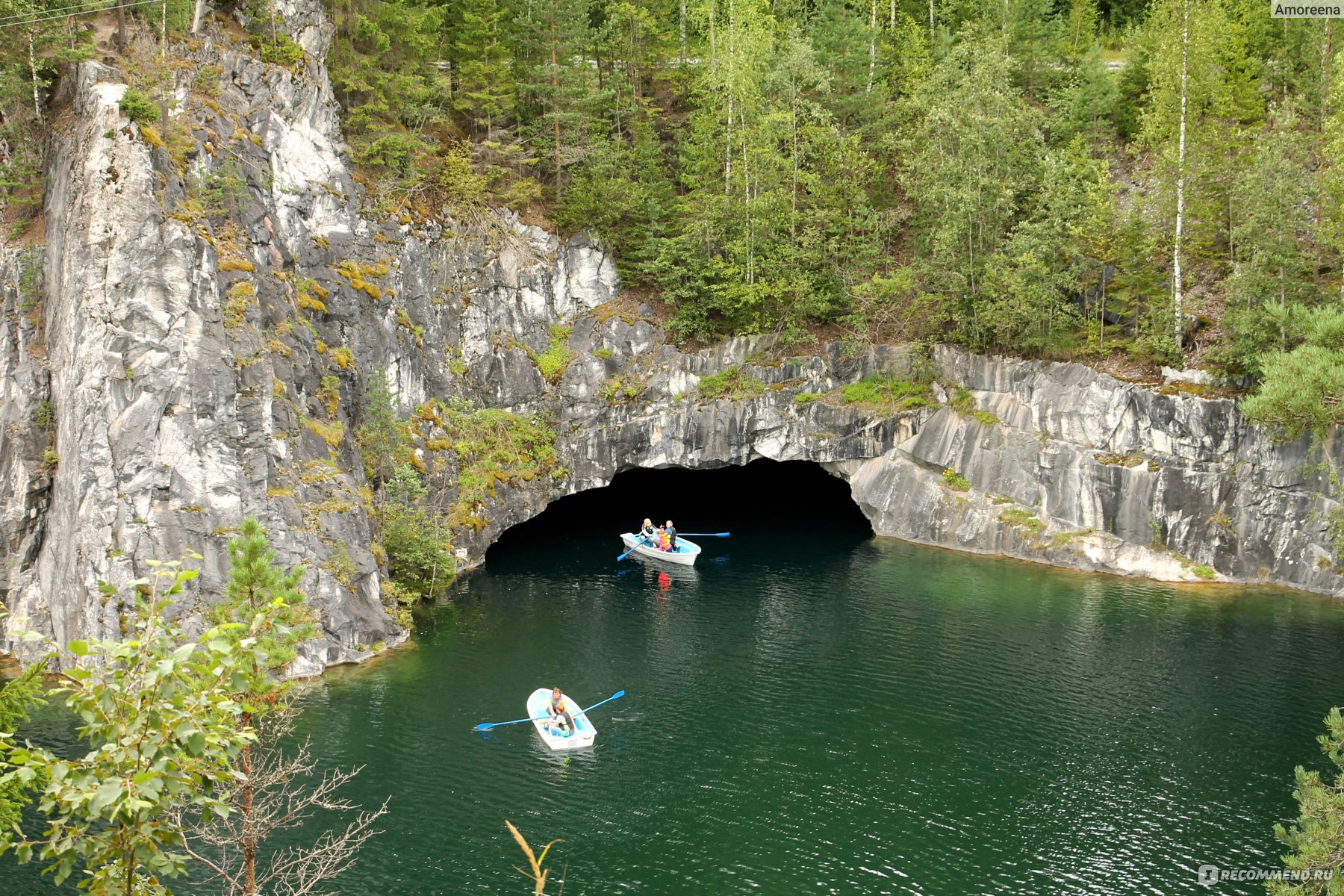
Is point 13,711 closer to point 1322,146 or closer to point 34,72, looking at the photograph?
point 34,72

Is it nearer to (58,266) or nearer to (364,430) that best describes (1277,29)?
(364,430)

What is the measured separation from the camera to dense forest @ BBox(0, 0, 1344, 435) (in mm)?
36656

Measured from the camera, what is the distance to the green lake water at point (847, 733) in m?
20.0

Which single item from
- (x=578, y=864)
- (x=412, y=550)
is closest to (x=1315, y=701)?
(x=578, y=864)

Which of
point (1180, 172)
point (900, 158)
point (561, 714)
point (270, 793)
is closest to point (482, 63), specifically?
point (900, 158)

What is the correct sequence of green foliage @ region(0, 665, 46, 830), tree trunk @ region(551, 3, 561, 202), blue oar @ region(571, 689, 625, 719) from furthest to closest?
1. tree trunk @ region(551, 3, 561, 202)
2. blue oar @ region(571, 689, 625, 719)
3. green foliage @ region(0, 665, 46, 830)

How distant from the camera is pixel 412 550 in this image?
35.1m

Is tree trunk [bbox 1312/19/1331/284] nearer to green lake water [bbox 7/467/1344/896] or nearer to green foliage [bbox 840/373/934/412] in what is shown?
green lake water [bbox 7/467/1344/896]

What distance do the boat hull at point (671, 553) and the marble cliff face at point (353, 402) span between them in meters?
3.81

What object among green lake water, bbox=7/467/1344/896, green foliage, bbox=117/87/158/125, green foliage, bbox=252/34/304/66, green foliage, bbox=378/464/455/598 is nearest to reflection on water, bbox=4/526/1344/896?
green lake water, bbox=7/467/1344/896

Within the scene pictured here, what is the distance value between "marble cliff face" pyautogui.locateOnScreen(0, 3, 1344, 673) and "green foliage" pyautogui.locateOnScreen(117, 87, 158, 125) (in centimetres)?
45

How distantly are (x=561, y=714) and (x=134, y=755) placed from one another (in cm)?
1924

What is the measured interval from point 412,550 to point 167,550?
908 cm

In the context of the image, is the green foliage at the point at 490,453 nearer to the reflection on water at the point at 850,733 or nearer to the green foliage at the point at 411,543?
the green foliage at the point at 411,543
